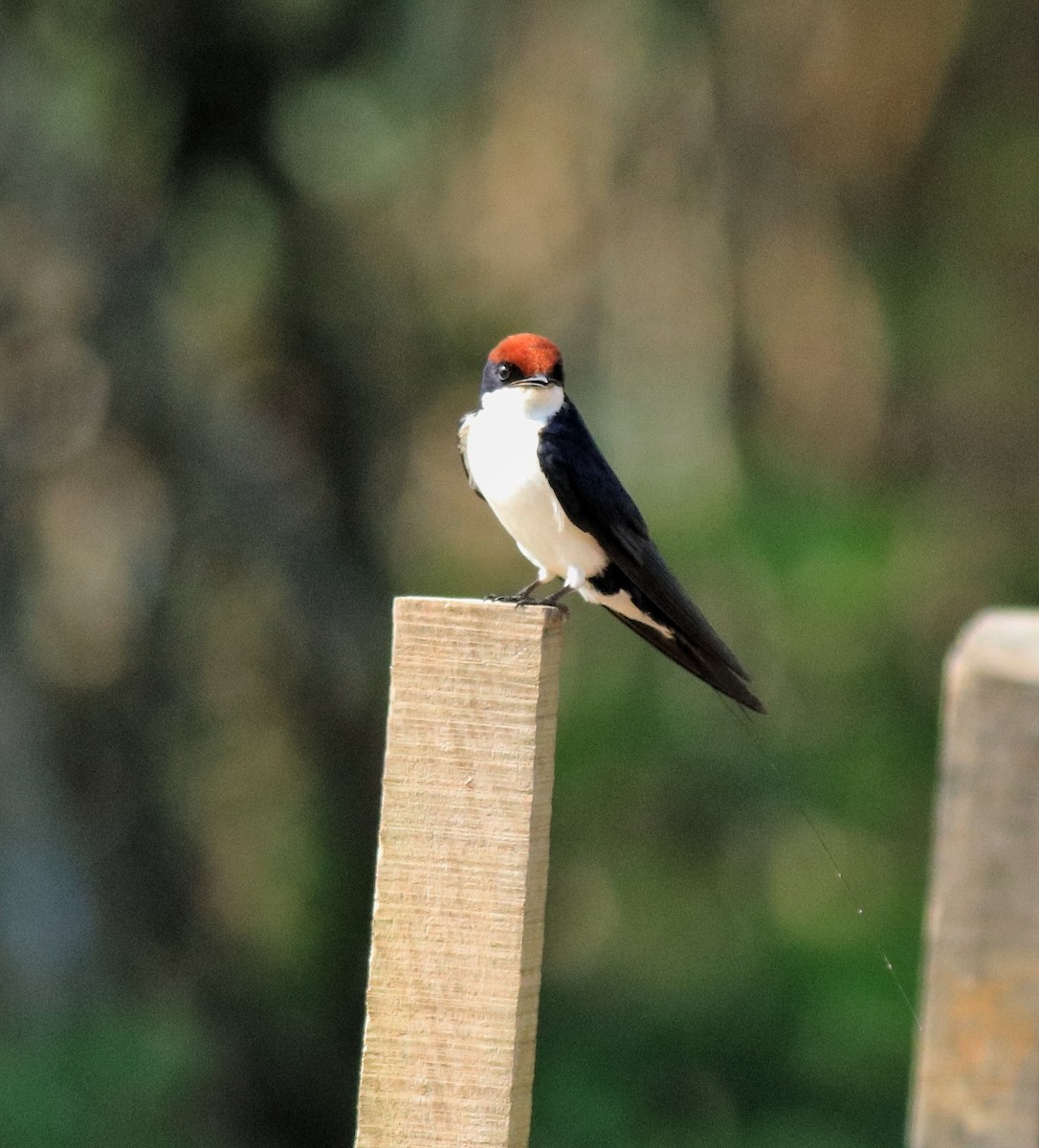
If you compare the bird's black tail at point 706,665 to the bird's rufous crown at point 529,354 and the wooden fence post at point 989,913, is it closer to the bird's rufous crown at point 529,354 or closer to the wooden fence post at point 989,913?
the wooden fence post at point 989,913

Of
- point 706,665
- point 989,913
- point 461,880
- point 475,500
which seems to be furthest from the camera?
point 475,500

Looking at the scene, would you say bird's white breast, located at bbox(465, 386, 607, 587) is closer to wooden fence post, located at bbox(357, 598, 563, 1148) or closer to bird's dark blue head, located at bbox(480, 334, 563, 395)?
bird's dark blue head, located at bbox(480, 334, 563, 395)

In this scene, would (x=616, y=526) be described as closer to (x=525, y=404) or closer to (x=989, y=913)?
(x=525, y=404)

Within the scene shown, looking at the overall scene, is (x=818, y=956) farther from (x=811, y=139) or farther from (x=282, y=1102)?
(x=811, y=139)

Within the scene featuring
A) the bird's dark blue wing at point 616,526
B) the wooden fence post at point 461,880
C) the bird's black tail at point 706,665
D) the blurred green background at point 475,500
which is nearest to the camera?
the wooden fence post at point 461,880

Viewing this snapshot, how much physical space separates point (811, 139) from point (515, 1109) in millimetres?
7902

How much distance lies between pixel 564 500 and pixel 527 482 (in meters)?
0.07

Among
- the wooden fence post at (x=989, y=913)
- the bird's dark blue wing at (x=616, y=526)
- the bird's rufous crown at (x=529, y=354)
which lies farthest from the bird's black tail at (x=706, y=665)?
the bird's rufous crown at (x=529, y=354)

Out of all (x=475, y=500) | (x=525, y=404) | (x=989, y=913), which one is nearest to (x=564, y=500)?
(x=525, y=404)

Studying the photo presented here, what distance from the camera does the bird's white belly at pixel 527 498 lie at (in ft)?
9.51

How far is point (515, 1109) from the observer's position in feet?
5.86

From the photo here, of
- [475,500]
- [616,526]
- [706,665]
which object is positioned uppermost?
[475,500]

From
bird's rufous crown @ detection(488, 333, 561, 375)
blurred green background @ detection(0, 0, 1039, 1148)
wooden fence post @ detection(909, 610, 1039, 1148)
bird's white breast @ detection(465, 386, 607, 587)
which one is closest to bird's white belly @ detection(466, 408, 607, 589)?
bird's white breast @ detection(465, 386, 607, 587)

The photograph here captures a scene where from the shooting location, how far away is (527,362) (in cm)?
286
